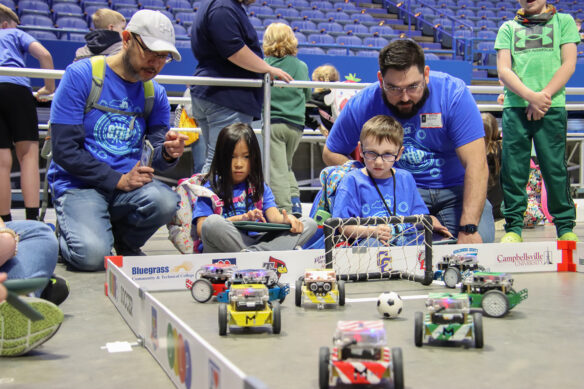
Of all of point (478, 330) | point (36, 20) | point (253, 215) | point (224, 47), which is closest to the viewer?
point (478, 330)

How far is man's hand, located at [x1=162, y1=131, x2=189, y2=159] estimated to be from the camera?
315cm

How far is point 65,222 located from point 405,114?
170cm

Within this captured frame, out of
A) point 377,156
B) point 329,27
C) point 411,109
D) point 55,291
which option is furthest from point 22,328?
point 329,27

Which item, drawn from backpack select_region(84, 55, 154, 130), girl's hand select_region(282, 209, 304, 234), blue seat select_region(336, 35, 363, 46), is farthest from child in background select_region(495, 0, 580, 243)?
blue seat select_region(336, 35, 363, 46)

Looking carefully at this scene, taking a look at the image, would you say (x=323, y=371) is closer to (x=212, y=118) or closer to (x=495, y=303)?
(x=495, y=303)

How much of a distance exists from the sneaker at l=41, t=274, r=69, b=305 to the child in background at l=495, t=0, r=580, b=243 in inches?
89.5

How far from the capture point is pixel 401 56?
9.71 ft

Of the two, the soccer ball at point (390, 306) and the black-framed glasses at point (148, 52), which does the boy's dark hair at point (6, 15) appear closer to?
the black-framed glasses at point (148, 52)

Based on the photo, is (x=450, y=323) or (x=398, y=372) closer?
(x=398, y=372)

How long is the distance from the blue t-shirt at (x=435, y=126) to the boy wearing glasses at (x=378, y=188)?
31cm

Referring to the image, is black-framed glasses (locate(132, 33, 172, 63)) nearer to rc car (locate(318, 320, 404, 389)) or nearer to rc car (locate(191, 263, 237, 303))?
rc car (locate(191, 263, 237, 303))

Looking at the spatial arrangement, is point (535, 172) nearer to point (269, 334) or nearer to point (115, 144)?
point (115, 144)

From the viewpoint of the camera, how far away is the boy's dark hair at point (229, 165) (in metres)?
3.12

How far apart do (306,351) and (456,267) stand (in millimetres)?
1170
